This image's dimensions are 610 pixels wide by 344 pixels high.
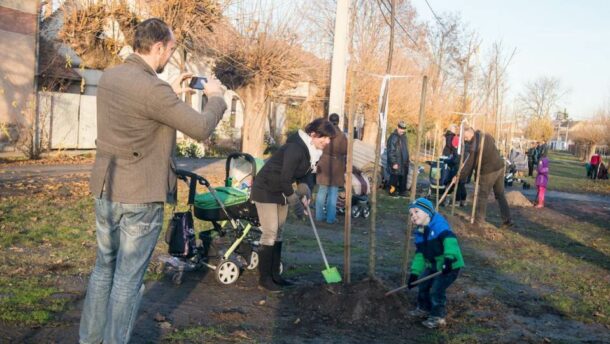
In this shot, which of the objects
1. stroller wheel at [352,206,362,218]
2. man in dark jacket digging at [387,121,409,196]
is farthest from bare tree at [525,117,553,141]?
stroller wheel at [352,206,362,218]

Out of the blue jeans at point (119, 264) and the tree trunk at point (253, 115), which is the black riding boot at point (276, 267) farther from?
the tree trunk at point (253, 115)

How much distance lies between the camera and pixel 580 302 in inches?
276

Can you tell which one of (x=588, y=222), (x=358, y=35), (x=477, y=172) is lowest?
(x=588, y=222)

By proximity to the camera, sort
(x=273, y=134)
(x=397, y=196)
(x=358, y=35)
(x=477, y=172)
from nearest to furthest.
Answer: (x=477, y=172) → (x=397, y=196) → (x=358, y=35) → (x=273, y=134)

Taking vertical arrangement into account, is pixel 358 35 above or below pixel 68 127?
above

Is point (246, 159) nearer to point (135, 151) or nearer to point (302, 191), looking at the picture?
point (302, 191)

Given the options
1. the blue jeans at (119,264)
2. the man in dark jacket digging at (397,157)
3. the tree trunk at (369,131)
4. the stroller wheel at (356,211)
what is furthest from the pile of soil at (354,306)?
the tree trunk at (369,131)

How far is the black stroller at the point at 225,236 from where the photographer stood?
22.0 feet

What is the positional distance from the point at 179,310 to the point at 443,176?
1252 centimetres

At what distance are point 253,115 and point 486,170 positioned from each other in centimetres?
1166

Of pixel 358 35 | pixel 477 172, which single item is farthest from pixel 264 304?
pixel 358 35

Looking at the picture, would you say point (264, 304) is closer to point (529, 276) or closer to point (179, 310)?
point (179, 310)

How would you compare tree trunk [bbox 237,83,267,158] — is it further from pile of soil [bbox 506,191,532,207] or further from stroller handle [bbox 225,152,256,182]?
stroller handle [bbox 225,152,256,182]

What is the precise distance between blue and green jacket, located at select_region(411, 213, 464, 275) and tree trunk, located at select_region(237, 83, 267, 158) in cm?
1626
